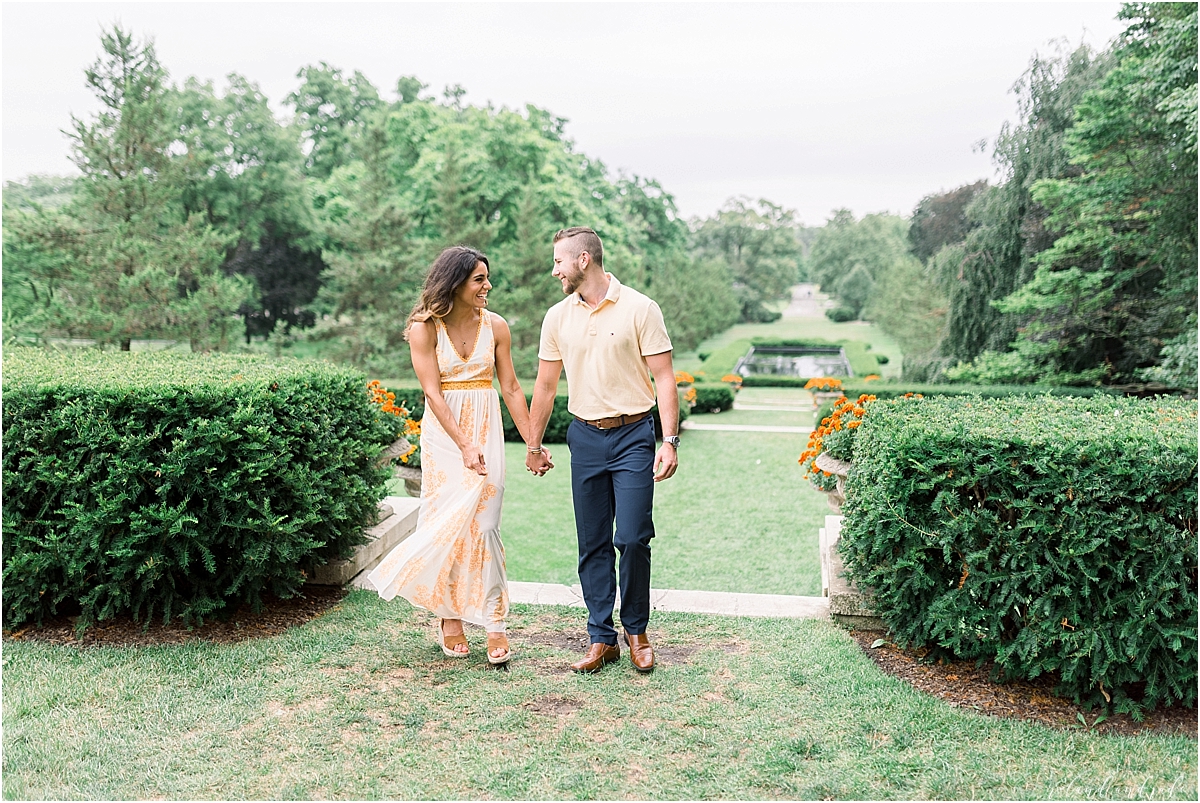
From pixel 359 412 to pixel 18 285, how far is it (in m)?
22.3

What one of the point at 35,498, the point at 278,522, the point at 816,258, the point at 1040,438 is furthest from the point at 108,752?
the point at 816,258

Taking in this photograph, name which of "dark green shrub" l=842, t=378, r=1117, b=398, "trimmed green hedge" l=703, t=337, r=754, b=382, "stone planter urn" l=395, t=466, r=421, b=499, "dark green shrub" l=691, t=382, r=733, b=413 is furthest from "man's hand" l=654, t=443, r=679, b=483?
"trimmed green hedge" l=703, t=337, r=754, b=382

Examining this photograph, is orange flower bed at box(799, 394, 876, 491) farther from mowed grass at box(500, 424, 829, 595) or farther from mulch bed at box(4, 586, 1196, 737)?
mulch bed at box(4, 586, 1196, 737)

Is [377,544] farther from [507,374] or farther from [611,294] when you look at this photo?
[611,294]

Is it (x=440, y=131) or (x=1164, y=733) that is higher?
(x=440, y=131)

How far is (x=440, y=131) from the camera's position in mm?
24891

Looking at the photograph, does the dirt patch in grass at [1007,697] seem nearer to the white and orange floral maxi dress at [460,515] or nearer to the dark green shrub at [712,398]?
the white and orange floral maxi dress at [460,515]

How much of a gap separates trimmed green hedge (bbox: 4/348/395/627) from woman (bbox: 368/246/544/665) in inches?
28.4

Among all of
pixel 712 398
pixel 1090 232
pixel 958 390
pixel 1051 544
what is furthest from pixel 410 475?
pixel 1090 232

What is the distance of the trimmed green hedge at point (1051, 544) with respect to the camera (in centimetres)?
300

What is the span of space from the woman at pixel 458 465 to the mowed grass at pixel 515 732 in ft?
0.83

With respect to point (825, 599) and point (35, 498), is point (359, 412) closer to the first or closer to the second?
point (35, 498)

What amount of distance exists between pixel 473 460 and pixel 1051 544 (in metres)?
2.34

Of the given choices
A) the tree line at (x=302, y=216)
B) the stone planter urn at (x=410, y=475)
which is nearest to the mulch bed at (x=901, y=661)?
the stone planter urn at (x=410, y=475)
